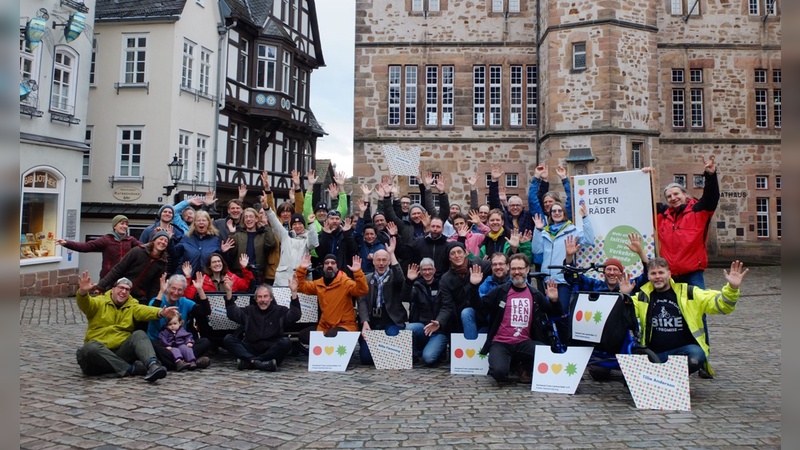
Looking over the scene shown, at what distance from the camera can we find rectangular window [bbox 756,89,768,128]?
24375 millimetres

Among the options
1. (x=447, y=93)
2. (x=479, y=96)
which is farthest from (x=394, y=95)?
(x=479, y=96)

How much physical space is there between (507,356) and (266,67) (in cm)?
2203

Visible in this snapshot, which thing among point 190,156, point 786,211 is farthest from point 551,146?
point 786,211

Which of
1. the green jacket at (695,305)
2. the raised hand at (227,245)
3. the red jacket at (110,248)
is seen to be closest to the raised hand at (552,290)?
the green jacket at (695,305)

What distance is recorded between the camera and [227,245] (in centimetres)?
849

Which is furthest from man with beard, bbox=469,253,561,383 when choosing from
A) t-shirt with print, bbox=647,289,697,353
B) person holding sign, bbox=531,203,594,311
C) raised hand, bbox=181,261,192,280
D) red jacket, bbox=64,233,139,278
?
red jacket, bbox=64,233,139,278

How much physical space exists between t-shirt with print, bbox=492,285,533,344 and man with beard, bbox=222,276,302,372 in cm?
267

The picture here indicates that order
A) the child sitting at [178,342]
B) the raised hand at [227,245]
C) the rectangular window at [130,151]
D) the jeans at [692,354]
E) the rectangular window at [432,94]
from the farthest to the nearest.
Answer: the rectangular window at [432,94] → the rectangular window at [130,151] → the raised hand at [227,245] → the child sitting at [178,342] → the jeans at [692,354]

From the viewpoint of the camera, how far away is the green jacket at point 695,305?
5.79 m

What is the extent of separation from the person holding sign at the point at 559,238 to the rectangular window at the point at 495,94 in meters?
15.2

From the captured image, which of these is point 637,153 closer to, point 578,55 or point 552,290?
point 578,55

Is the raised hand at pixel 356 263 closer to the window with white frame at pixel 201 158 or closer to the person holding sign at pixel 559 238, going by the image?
the person holding sign at pixel 559 238

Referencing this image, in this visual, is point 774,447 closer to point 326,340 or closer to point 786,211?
point 786,211

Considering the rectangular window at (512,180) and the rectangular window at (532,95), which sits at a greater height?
the rectangular window at (532,95)
